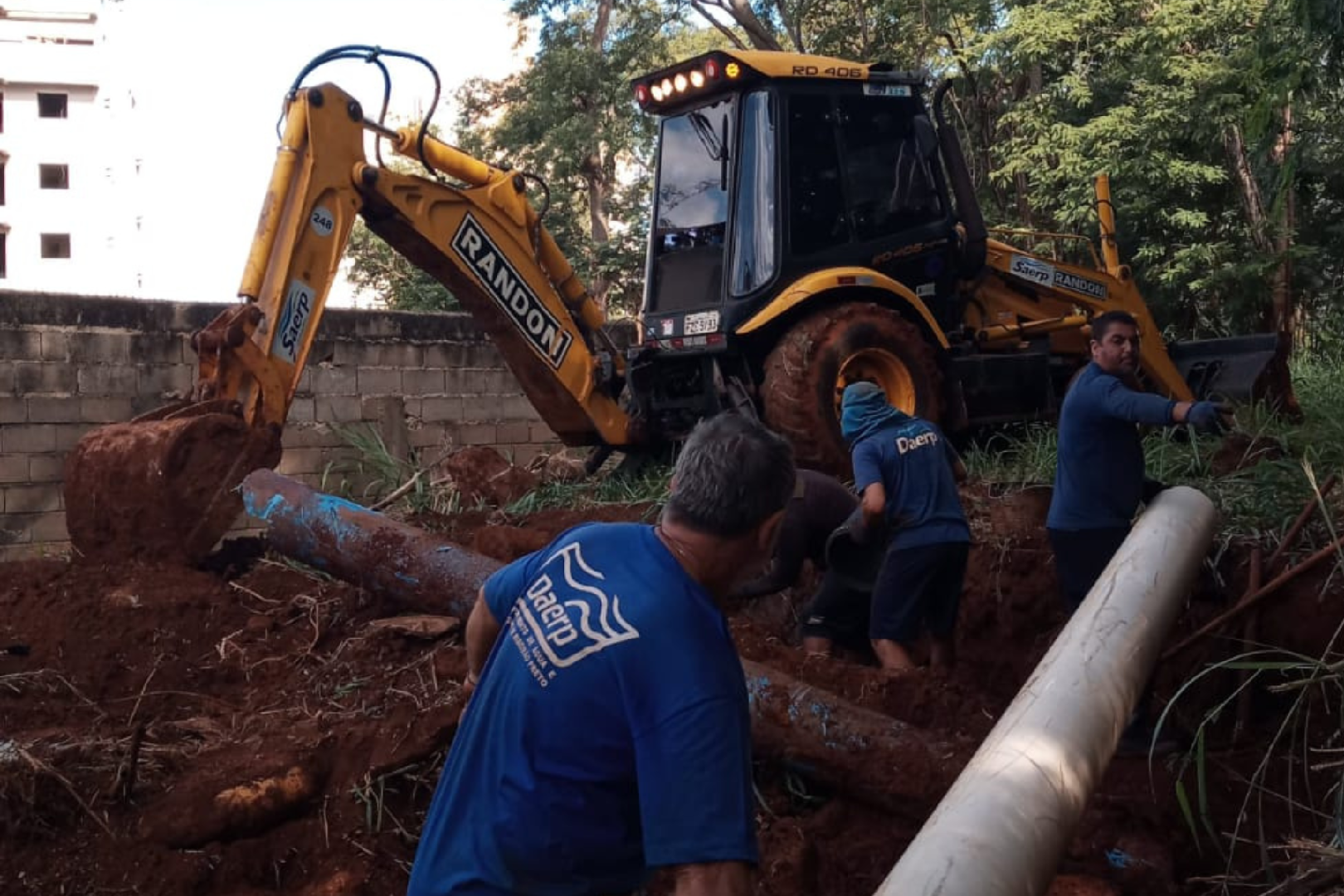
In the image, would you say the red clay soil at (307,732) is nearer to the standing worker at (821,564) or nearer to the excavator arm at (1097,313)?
the standing worker at (821,564)

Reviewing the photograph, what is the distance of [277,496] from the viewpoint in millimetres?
5887

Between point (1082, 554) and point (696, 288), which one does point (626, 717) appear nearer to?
point (1082, 554)

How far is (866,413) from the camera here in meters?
5.29

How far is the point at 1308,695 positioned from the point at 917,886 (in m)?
3.03

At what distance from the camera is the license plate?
705 cm

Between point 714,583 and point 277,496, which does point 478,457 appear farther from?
point 714,583

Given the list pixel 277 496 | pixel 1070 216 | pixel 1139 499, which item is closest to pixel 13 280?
pixel 1070 216

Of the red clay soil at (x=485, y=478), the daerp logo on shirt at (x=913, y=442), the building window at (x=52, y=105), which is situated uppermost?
the building window at (x=52, y=105)

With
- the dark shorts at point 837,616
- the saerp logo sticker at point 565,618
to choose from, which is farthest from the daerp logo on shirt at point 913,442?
the saerp logo sticker at point 565,618

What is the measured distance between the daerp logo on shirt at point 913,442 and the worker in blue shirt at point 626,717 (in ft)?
10.0

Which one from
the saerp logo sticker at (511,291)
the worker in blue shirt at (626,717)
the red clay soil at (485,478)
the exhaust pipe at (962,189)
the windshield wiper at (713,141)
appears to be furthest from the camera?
the red clay soil at (485,478)

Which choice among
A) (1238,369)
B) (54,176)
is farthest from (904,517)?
(54,176)

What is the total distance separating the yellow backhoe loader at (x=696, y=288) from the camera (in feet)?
19.8

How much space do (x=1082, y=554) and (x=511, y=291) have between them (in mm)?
3618
